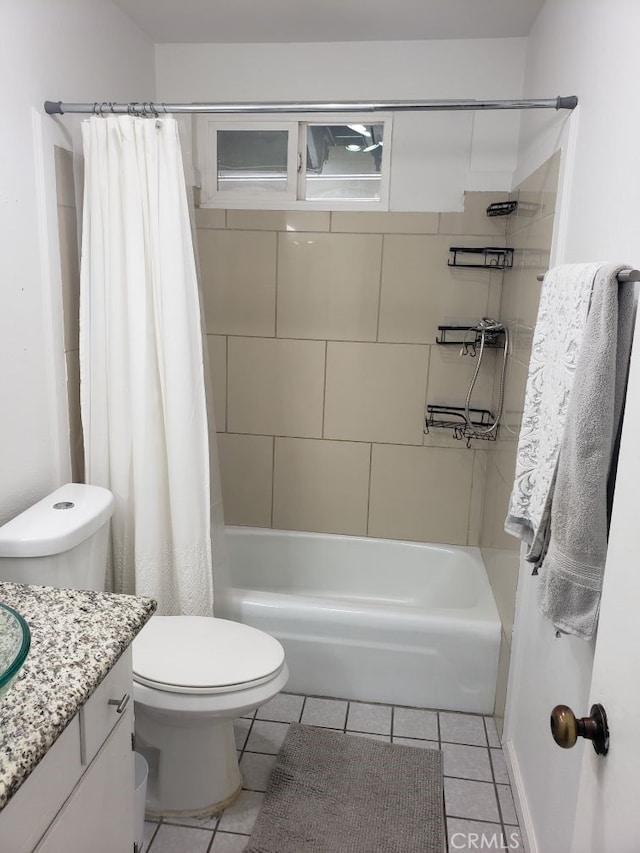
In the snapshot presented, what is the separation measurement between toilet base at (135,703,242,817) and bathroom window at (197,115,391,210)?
2041mm

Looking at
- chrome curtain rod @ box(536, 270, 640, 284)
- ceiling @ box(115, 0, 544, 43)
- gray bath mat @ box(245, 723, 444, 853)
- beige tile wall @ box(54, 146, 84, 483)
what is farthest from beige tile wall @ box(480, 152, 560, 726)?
beige tile wall @ box(54, 146, 84, 483)

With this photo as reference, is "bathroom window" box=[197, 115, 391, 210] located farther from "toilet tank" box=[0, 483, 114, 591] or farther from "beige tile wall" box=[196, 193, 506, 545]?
"toilet tank" box=[0, 483, 114, 591]

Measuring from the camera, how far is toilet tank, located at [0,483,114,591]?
162 cm

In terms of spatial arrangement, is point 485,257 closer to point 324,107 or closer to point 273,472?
point 324,107

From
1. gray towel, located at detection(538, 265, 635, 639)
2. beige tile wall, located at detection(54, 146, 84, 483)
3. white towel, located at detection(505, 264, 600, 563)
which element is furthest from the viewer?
beige tile wall, located at detection(54, 146, 84, 483)

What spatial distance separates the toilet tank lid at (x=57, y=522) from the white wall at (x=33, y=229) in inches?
5.0

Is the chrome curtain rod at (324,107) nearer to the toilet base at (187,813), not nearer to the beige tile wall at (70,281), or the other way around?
the beige tile wall at (70,281)

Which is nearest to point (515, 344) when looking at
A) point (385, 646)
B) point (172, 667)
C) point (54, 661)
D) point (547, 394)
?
point (547, 394)

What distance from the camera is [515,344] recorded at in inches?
93.3

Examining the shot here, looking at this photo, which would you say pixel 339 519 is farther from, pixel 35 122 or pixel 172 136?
pixel 35 122

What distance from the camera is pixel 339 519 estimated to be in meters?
3.02

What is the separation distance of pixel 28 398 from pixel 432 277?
1655 millimetres

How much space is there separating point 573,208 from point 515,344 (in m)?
0.69

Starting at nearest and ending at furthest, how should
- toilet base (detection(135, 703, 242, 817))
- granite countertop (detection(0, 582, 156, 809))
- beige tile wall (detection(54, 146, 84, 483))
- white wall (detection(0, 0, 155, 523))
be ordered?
1. granite countertop (detection(0, 582, 156, 809))
2. white wall (detection(0, 0, 155, 523))
3. toilet base (detection(135, 703, 242, 817))
4. beige tile wall (detection(54, 146, 84, 483))
